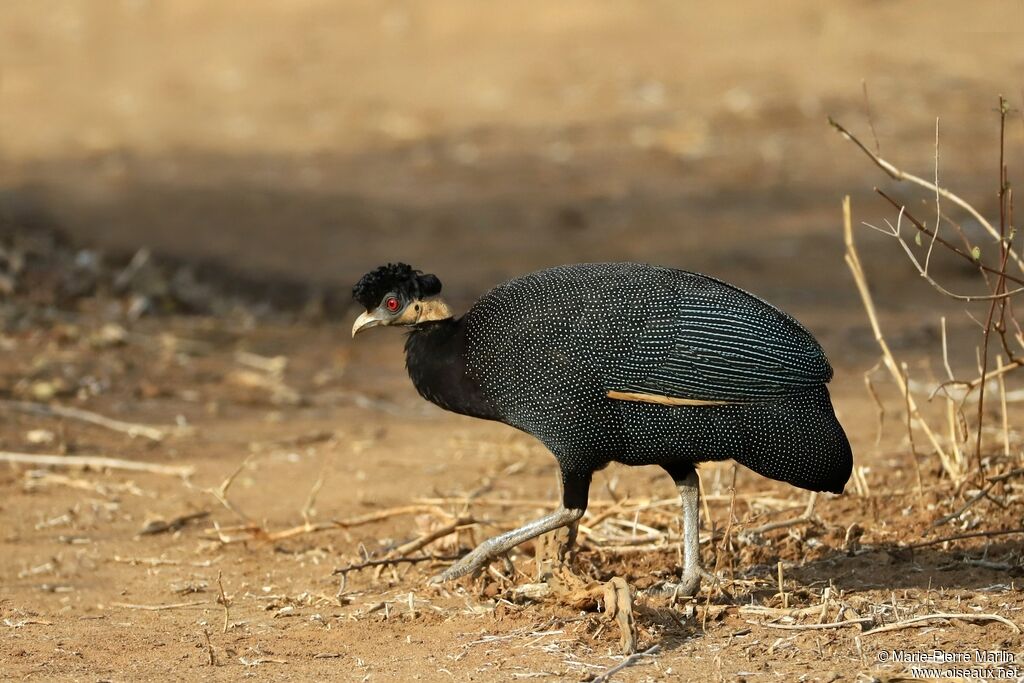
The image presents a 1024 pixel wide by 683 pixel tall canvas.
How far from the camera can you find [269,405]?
26.3 ft

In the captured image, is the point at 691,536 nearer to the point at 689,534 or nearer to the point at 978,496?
the point at 689,534

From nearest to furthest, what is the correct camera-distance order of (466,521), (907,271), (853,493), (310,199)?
1. (466,521)
2. (853,493)
3. (907,271)
4. (310,199)

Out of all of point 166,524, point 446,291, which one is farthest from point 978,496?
point 446,291

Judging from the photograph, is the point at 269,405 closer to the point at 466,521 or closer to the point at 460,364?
the point at 466,521

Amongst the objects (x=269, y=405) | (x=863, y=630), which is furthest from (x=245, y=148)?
(x=863, y=630)

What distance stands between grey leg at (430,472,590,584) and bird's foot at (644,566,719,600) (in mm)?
374

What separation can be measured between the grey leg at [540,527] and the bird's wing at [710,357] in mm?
417

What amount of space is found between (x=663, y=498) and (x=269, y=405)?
3.02m

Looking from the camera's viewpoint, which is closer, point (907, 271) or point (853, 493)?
point (853, 493)

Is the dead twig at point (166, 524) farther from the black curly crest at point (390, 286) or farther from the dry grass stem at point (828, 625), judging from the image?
the dry grass stem at point (828, 625)

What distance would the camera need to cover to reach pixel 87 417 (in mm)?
7359

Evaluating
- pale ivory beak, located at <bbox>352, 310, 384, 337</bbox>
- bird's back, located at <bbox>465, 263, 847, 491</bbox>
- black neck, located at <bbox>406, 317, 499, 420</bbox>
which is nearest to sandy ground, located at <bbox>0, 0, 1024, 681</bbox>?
bird's back, located at <bbox>465, 263, 847, 491</bbox>

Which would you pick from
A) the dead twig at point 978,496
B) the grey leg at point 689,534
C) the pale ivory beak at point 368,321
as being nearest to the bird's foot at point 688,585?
the grey leg at point 689,534

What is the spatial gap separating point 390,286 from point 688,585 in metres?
1.40
